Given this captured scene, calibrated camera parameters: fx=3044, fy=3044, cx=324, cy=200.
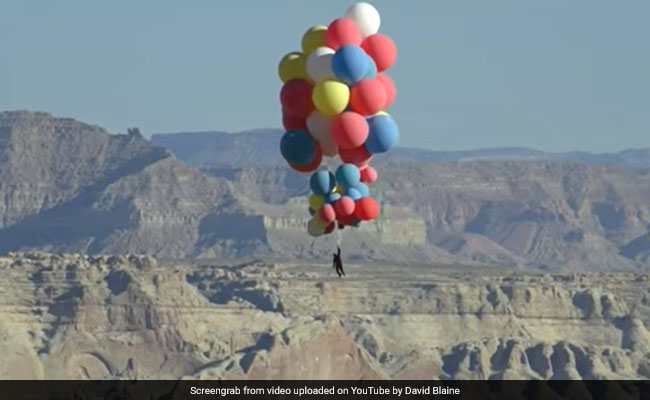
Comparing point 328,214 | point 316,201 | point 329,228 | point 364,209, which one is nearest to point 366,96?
point 364,209

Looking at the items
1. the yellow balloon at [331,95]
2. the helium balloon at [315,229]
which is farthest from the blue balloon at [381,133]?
the helium balloon at [315,229]

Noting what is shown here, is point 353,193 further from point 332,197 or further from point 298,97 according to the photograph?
point 298,97

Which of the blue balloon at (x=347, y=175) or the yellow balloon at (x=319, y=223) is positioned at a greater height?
the blue balloon at (x=347, y=175)

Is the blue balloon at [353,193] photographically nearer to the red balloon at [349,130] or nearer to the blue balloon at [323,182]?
the blue balloon at [323,182]

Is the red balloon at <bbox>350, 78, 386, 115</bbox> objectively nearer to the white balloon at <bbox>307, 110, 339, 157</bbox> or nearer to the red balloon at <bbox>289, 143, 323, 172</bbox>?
the white balloon at <bbox>307, 110, 339, 157</bbox>

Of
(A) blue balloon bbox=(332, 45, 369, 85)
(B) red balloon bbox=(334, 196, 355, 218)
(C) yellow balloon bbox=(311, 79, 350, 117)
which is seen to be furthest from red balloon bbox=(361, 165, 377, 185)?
(A) blue balloon bbox=(332, 45, 369, 85)
